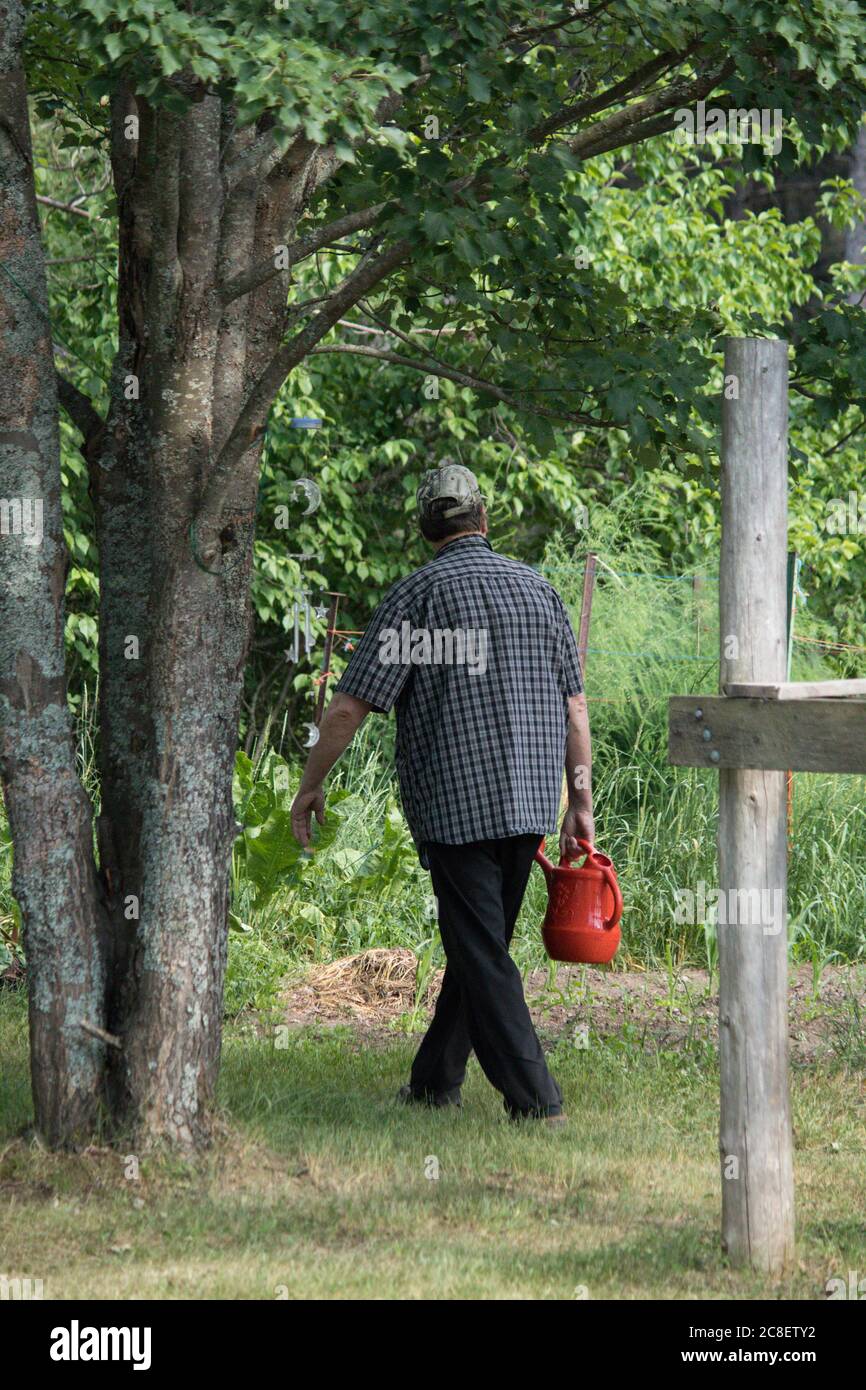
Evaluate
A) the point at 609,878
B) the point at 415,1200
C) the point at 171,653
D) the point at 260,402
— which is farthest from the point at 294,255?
the point at 415,1200

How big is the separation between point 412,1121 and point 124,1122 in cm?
93

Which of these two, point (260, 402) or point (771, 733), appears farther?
point (260, 402)

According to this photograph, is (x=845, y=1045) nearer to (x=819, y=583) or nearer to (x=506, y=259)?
(x=506, y=259)

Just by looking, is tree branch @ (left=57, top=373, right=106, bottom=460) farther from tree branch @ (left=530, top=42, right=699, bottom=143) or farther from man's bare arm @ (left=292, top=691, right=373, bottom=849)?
tree branch @ (left=530, top=42, right=699, bottom=143)

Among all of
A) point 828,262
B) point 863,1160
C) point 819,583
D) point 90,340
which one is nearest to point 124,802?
point 863,1160

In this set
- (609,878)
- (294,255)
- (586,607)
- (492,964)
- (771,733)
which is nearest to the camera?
(771,733)

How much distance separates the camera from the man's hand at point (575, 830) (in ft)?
16.6

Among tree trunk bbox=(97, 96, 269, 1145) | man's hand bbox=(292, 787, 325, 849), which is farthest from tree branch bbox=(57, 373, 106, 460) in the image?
man's hand bbox=(292, 787, 325, 849)

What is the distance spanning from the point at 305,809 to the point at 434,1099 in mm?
1034

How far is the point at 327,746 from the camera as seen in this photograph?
4719 mm

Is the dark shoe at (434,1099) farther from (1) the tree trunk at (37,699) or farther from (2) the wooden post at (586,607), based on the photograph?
(2) the wooden post at (586,607)

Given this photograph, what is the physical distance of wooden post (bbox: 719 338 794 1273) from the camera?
3650 mm

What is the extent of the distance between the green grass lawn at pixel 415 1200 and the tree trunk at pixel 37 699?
278 mm

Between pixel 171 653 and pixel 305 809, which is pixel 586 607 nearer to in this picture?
pixel 305 809
